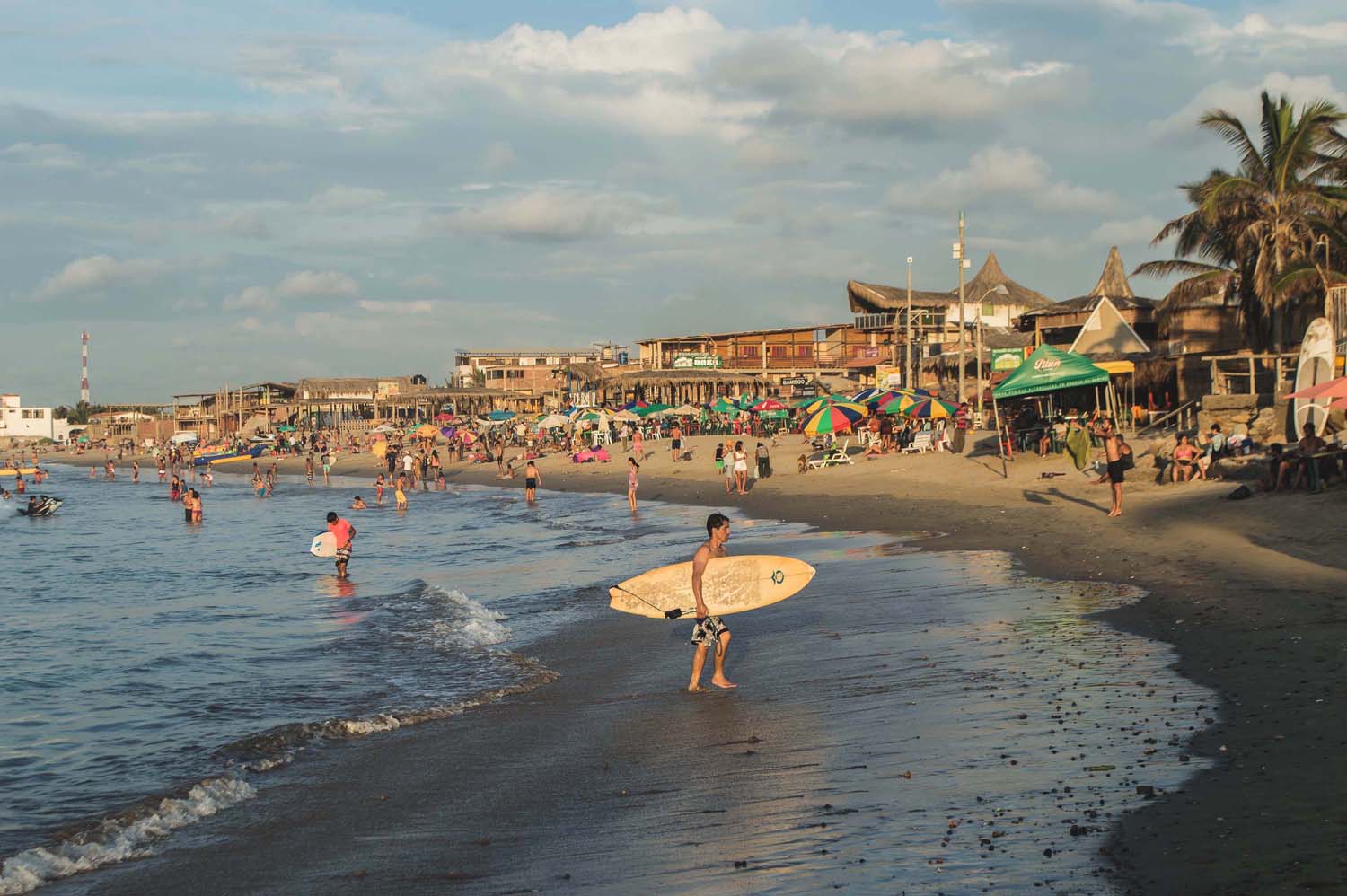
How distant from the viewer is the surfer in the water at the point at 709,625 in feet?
30.9

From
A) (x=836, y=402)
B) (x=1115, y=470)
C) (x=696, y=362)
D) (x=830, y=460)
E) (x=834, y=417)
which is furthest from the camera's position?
(x=696, y=362)

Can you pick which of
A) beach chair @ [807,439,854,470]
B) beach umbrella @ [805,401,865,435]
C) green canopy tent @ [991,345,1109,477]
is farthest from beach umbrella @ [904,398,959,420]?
green canopy tent @ [991,345,1109,477]

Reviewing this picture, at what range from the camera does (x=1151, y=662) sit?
28.3ft

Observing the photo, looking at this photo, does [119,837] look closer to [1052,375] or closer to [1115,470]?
[1115,470]

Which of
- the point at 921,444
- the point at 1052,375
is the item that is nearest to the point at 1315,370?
the point at 1052,375

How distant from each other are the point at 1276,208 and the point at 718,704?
86.9ft

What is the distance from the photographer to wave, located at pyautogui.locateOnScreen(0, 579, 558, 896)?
21.5 ft

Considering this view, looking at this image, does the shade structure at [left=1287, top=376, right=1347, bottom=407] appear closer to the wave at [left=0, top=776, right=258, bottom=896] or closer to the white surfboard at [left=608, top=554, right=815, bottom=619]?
the white surfboard at [left=608, top=554, right=815, bottom=619]

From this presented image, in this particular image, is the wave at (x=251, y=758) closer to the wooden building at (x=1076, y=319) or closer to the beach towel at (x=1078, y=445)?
the beach towel at (x=1078, y=445)

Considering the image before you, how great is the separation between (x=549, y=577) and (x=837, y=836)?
46.1 feet

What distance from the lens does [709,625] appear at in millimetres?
9586

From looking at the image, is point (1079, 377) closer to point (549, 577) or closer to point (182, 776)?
point (549, 577)

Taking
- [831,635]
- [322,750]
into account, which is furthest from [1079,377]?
[322,750]

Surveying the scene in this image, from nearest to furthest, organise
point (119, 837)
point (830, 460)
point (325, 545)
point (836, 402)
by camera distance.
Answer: point (119, 837) < point (325, 545) < point (836, 402) < point (830, 460)
